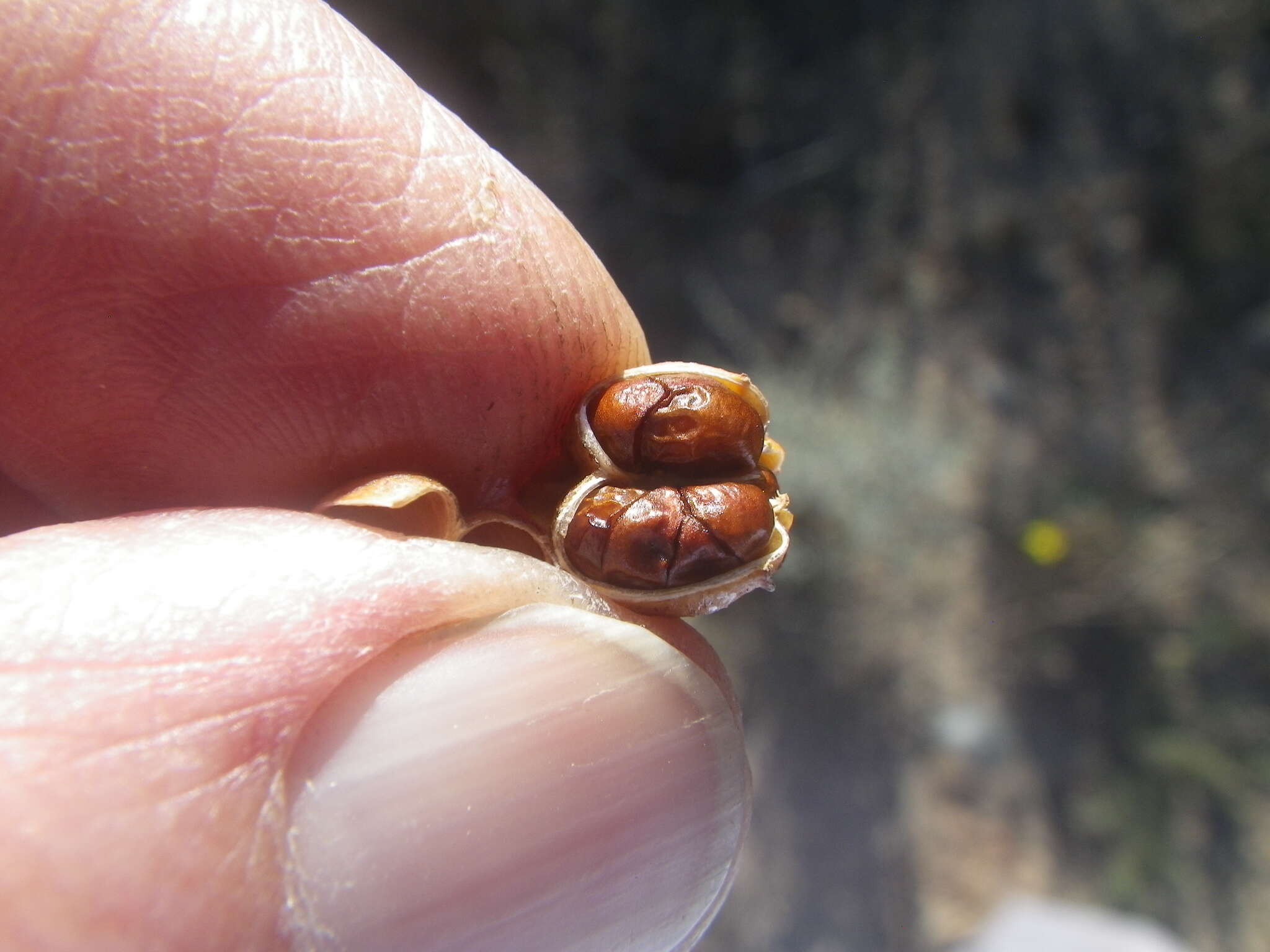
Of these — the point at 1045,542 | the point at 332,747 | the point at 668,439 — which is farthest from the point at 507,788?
the point at 1045,542

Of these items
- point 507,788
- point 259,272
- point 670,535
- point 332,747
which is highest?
point 259,272

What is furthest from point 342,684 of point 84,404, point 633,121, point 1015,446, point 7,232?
point 1015,446

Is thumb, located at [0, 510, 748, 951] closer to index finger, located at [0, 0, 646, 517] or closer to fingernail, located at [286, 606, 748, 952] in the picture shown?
fingernail, located at [286, 606, 748, 952]

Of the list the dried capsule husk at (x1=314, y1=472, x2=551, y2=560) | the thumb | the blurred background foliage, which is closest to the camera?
the thumb

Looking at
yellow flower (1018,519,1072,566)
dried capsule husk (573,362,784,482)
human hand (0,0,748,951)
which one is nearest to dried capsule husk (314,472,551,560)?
human hand (0,0,748,951)

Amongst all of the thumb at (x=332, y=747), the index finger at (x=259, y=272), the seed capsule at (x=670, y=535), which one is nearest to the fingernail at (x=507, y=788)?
the thumb at (x=332, y=747)

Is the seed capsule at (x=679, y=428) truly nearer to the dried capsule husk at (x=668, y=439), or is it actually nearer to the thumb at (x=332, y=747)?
the dried capsule husk at (x=668, y=439)

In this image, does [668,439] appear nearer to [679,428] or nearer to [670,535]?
[679,428]
